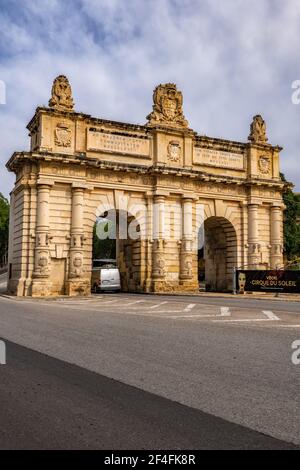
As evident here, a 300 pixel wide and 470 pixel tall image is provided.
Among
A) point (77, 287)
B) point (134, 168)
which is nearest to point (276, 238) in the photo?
point (134, 168)

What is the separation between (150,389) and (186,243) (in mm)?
25410

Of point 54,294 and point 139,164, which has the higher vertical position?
point 139,164

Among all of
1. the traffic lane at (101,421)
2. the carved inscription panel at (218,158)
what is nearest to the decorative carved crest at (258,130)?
the carved inscription panel at (218,158)

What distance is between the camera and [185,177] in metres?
31.3

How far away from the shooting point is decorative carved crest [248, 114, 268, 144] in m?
34.9

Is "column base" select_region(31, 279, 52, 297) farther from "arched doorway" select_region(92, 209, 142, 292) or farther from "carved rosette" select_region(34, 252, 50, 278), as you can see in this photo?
"arched doorway" select_region(92, 209, 142, 292)

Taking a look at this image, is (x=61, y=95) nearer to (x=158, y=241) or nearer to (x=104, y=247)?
(x=158, y=241)

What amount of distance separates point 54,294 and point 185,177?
11.6 meters

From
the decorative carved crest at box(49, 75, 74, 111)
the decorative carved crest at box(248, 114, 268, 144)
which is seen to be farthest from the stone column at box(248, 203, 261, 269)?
the decorative carved crest at box(49, 75, 74, 111)

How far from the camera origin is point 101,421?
4.30 metres

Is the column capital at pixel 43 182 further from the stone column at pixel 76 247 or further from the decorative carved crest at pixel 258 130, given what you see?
the decorative carved crest at pixel 258 130
